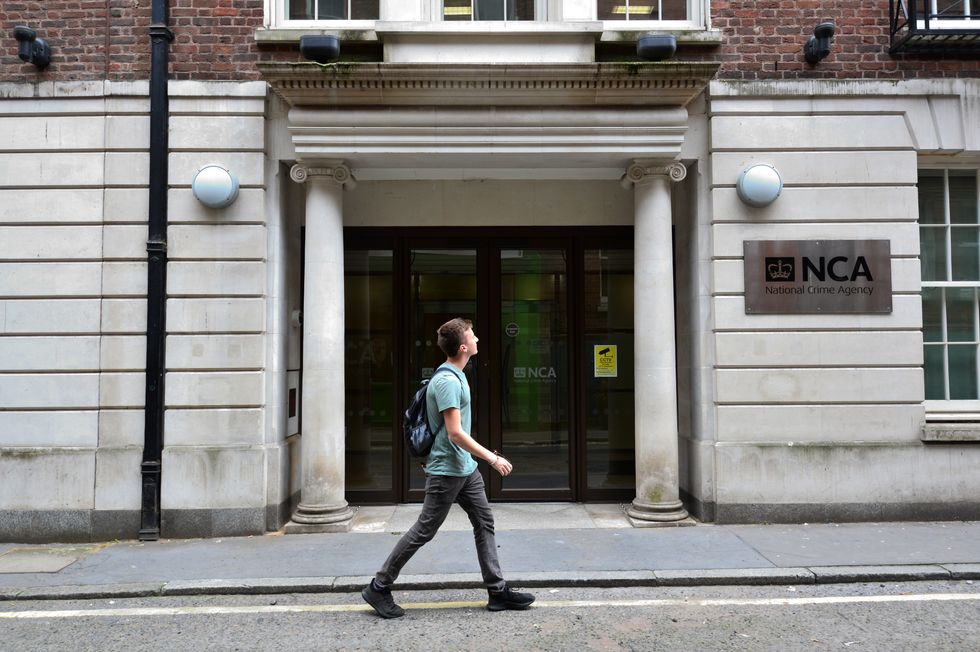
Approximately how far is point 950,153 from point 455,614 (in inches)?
288

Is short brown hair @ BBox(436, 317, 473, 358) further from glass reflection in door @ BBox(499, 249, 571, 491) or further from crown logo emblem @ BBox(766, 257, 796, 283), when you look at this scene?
crown logo emblem @ BBox(766, 257, 796, 283)

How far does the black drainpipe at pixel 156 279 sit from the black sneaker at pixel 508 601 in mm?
3965

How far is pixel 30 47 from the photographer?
712 centimetres

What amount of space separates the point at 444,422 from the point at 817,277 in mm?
4826

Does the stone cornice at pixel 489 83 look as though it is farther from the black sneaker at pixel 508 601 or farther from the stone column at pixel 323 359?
the black sneaker at pixel 508 601

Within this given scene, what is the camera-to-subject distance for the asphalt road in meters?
4.37

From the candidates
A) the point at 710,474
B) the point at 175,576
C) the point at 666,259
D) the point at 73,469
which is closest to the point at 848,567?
the point at 710,474

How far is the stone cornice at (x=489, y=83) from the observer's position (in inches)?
271

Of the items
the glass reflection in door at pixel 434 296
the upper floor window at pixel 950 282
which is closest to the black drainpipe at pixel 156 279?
the glass reflection in door at pixel 434 296

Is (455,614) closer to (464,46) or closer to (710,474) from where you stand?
(710,474)

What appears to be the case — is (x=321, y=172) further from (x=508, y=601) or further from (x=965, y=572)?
(x=965, y=572)

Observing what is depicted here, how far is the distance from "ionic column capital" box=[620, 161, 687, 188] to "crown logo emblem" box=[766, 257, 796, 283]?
53.6 inches

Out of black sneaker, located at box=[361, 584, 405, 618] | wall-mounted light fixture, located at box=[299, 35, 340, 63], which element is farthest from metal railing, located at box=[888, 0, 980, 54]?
black sneaker, located at box=[361, 584, 405, 618]

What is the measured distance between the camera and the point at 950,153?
7.63m
